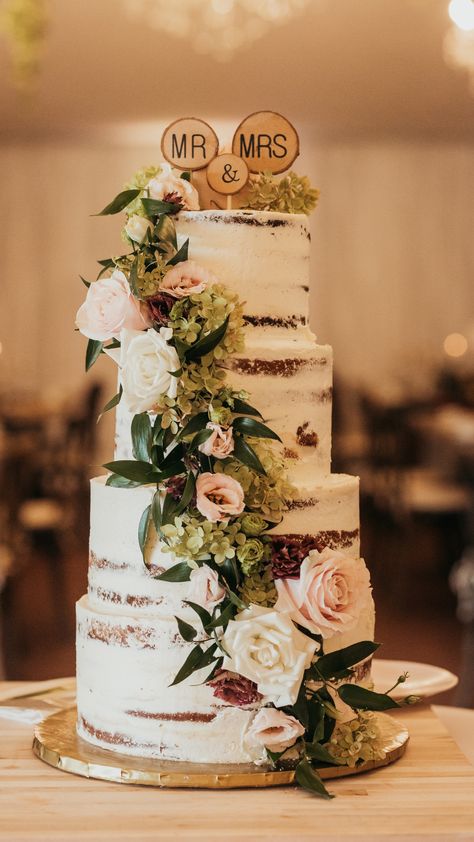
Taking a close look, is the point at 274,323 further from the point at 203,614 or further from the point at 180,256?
the point at 203,614

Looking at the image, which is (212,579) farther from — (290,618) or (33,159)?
(33,159)

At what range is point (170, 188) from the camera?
176cm

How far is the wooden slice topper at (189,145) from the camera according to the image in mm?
1831

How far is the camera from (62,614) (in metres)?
6.55

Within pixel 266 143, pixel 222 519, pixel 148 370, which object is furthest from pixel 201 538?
pixel 266 143

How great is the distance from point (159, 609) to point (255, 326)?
1.55 ft

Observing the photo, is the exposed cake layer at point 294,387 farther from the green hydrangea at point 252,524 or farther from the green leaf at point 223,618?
the green leaf at point 223,618

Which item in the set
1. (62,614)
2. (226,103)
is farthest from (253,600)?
(226,103)

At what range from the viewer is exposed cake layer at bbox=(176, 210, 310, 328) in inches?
69.5

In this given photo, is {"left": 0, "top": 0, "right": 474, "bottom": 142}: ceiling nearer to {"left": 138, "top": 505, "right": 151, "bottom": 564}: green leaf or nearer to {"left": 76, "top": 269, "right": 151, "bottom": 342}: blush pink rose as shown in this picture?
{"left": 76, "top": 269, "right": 151, "bottom": 342}: blush pink rose

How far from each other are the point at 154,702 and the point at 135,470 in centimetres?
36

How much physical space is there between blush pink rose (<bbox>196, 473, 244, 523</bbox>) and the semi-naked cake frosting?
0.43 ft

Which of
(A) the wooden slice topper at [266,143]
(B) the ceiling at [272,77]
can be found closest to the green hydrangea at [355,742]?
(A) the wooden slice topper at [266,143]

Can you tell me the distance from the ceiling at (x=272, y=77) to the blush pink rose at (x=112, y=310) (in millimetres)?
5944
